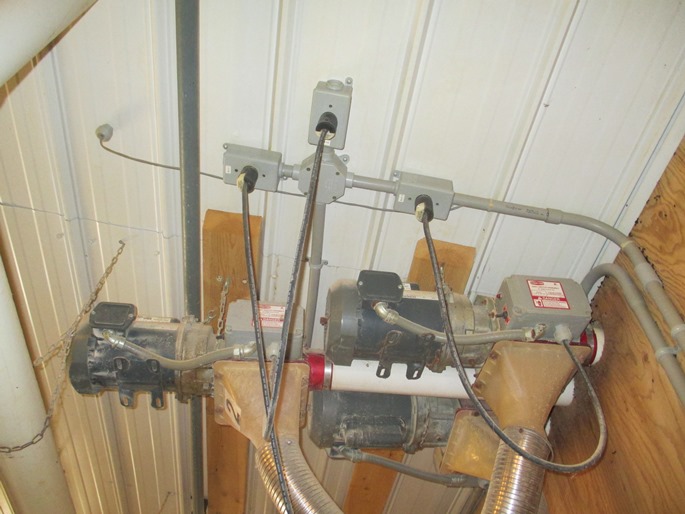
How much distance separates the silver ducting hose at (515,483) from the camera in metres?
0.85

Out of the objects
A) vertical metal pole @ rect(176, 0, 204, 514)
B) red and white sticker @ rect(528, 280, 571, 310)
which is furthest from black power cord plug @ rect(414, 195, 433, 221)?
vertical metal pole @ rect(176, 0, 204, 514)

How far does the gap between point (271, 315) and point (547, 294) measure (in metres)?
0.60

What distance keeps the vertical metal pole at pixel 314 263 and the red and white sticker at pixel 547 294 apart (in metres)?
0.48

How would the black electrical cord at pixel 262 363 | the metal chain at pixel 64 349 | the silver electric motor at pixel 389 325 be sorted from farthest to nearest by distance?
1. the metal chain at pixel 64 349
2. the silver electric motor at pixel 389 325
3. the black electrical cord at pixel 262 363

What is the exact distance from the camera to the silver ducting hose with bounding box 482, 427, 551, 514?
2.80ft

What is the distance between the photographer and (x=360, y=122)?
101 cm

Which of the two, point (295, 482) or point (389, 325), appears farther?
point (389, 325)

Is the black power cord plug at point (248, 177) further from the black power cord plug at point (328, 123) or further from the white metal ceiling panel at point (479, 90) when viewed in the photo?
the white metal ceiling panel at point (479, 90)

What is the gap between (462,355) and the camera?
1.02m

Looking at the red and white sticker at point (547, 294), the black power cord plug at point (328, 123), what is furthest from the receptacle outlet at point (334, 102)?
the red and white sticker at point (547, 294)

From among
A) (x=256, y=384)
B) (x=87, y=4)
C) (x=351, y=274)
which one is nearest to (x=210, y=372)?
(x=256, y=384)

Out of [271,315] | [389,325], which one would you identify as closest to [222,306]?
[271,315]

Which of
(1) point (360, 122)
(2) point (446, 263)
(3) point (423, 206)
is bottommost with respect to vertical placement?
(2) point (446, 263)

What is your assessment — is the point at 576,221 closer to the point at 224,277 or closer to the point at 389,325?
the point at 389,325
